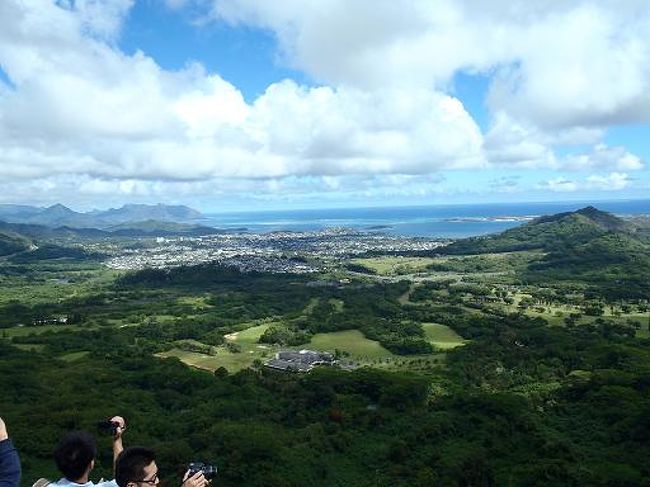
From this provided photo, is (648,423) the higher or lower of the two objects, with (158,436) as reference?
higher

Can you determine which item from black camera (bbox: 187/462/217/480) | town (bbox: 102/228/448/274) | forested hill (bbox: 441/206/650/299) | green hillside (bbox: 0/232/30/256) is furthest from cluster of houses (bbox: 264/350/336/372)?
green hillside (bbox: 0/232/30/256)

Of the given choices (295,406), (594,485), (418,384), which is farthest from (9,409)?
(594,485)

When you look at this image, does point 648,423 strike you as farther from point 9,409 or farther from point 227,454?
point 9,409

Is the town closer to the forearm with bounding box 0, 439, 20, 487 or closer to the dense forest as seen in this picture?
the dense forest

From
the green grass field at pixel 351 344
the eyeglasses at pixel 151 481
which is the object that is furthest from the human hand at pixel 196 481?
the green grass field at pixel 351 344

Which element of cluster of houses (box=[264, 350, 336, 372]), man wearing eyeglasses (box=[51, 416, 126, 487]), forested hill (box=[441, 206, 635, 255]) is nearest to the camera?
man wearing eyeglasses (box=[51, 416, 126, 487])

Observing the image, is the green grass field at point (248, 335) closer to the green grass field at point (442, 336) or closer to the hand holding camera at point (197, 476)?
the green grass field at point (442, 336)
